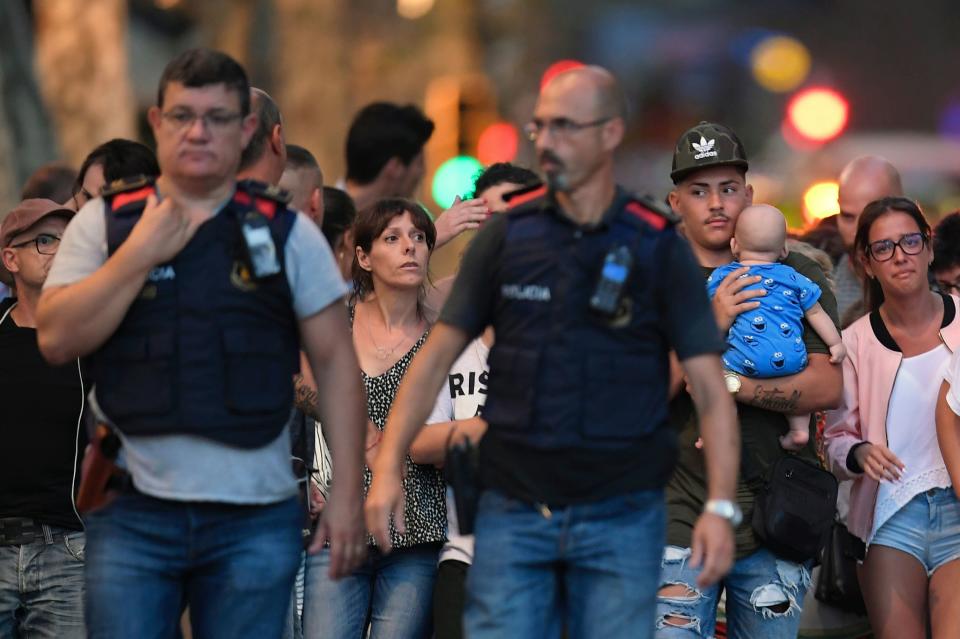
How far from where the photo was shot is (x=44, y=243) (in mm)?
7359

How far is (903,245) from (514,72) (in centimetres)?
3138

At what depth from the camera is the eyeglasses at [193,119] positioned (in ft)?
18.5

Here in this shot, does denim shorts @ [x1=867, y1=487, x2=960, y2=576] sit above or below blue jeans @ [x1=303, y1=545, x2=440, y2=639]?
above

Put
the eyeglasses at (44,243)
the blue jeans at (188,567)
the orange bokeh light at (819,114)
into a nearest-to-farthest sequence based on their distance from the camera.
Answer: the blue jeans at (188,567)
the eyeglasses at (44,243)
the orange bokeh light at (819,114)

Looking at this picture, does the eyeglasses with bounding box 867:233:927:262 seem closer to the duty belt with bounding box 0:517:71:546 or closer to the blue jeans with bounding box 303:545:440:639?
the blue jeans with bounding box 303:545:440:639

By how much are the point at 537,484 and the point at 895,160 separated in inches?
1166

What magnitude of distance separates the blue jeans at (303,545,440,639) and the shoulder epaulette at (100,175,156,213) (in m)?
2.06

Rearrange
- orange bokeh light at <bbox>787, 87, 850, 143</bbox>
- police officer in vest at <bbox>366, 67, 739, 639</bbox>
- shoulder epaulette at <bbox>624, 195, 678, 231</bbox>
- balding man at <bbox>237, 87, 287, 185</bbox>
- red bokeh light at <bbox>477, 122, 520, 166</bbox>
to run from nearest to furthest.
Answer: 1. police officer in vest at <bbox>366, 67, 739, 639</bbox>
2. shoulder epaulette at <bbox>624, 195, 678, 231</bbox>
3. balding man at <bbox>237, 87, 287, 185</bbox>
4. orange bokeh light at <bbox>787, 87, 850, 143</bbox>
5. red bokeh light at <bbox>477, 122, 520, 166</bbox>

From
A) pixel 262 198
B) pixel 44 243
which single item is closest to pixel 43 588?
pixel 44 243

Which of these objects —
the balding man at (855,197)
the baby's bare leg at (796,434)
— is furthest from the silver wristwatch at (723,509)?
the balding man at (855,197)

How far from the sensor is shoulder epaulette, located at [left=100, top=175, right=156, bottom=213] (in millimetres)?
5648

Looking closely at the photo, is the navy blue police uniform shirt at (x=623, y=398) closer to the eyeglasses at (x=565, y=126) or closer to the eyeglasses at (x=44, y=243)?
the eyeglasses at (x=565, y=126)

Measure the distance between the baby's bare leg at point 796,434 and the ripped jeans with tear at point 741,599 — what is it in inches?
17.2

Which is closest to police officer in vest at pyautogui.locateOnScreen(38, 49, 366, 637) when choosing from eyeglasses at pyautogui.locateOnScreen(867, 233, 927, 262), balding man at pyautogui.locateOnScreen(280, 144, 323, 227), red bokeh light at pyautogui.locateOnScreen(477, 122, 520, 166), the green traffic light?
balding man at pyautogui.locateOnScreen(280, 144, 323, 227)
